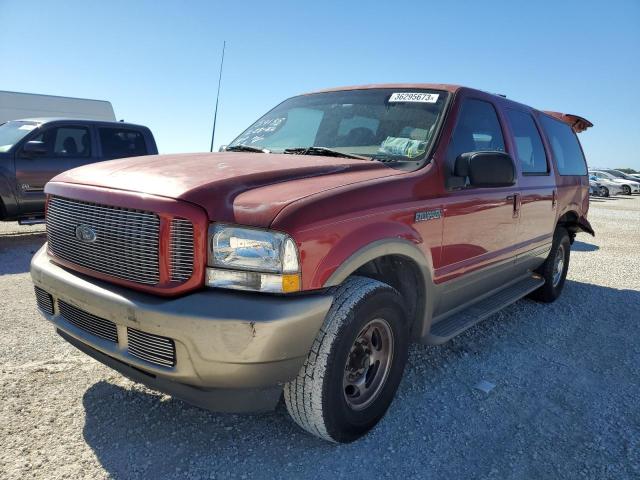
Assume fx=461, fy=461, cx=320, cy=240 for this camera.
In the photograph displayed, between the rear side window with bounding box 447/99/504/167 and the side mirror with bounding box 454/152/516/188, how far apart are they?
0.11 m

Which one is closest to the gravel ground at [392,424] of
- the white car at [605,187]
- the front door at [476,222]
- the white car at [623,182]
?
the front door at [476,222]

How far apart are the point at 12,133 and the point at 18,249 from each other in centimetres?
205

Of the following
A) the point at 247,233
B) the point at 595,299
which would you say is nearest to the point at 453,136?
the point at 247,233

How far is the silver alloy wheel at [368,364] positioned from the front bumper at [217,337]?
468 millimetres

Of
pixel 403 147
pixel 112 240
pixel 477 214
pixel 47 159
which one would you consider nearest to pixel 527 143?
pixel 477 214

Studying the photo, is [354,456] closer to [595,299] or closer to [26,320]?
[26,320]

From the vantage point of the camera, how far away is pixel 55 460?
2.12 m

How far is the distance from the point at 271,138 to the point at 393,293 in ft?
5.35

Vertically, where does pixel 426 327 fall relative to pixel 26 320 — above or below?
above

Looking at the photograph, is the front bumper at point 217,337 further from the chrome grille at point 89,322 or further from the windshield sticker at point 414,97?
the windshield sticker at point 414,97

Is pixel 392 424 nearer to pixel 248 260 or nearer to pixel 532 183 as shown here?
pixel 248 260

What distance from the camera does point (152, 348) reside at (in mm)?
1927

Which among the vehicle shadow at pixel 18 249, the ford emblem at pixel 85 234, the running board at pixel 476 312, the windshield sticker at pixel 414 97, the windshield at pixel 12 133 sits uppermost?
the windshield sticker at pixel 414 97

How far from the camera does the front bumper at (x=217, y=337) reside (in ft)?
5.92
